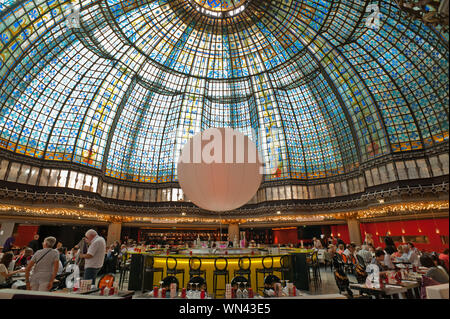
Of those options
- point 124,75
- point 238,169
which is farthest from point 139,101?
point 238,169

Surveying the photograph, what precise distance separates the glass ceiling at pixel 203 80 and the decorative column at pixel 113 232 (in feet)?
25.1

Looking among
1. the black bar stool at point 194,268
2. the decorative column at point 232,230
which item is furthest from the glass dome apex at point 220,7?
the decorative column at point 232,230

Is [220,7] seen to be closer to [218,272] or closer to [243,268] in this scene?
[243,268]

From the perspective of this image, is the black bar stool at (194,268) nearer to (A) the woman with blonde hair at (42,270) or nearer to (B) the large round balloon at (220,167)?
(B) the large round balloon at (220,167)

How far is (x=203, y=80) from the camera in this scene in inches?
1443

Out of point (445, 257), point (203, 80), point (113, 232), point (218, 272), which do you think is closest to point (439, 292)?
point (445, 257)

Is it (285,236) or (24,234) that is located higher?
(24,234)

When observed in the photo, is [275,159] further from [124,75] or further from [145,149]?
[124,75]

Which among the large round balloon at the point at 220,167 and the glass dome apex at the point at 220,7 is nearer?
the large round balloon at the point at 220,167

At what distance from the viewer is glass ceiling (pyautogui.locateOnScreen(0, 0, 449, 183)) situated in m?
23.2

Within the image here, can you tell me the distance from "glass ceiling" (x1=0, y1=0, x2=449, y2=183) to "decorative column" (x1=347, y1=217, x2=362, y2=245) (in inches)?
278

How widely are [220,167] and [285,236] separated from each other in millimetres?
33342

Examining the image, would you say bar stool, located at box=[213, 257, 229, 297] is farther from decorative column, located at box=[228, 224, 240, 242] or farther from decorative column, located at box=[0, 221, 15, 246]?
decorative column, located at box=[0, 221, 15, 246]

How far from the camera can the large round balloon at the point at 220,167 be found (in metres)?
6.71
